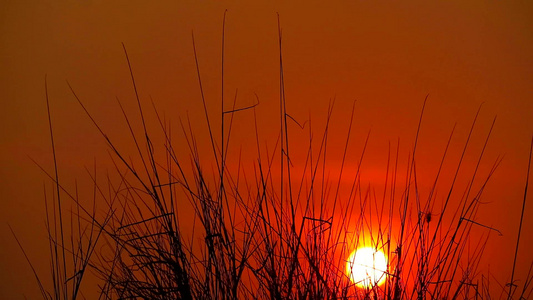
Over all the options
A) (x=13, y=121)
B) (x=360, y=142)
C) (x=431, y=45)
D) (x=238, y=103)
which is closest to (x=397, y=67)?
(x=431, y=45)

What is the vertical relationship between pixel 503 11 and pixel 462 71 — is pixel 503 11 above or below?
above

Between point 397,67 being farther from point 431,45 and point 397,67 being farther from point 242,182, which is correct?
point 242,182

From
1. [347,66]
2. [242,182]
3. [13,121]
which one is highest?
[347,66]

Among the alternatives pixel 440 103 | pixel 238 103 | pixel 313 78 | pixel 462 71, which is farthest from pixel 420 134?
pixel 238 103

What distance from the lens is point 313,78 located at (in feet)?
6.31

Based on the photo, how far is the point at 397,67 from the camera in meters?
1.90

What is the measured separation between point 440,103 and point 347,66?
0.33m

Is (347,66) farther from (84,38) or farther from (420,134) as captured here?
(84,38)

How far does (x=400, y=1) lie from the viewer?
192 cm

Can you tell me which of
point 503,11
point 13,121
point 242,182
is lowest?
point 242,182

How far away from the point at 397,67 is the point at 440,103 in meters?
0.18

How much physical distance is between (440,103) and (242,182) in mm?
705

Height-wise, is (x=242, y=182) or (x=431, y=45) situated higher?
(x=431, y=45)

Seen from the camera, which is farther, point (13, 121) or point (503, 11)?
point (13, 121)
